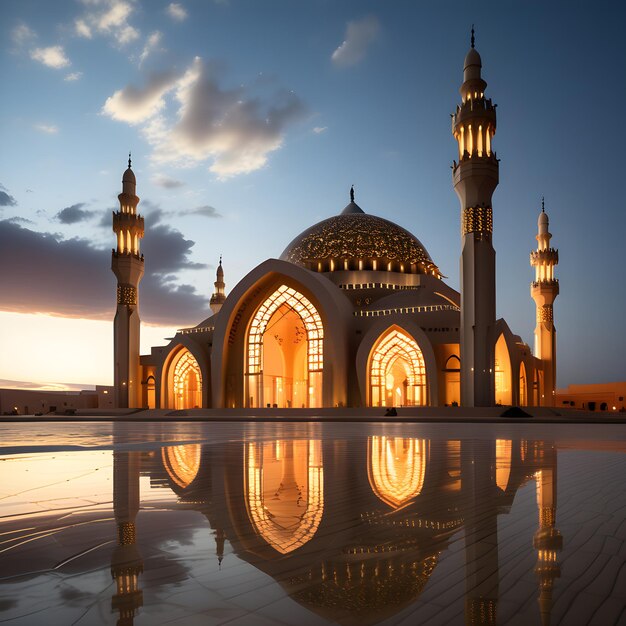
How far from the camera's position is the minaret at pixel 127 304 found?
37.3 metres

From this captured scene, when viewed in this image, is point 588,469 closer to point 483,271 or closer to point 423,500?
point 423,500

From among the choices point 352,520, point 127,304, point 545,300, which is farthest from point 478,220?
point 352,520

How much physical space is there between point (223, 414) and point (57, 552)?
96.6 feet

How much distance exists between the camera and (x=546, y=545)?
2.52 metres

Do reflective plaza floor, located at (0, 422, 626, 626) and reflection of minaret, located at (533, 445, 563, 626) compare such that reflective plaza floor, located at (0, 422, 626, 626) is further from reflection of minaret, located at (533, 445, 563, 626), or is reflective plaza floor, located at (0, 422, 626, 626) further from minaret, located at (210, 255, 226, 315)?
minaret, located at (210, 255, 226, 315)

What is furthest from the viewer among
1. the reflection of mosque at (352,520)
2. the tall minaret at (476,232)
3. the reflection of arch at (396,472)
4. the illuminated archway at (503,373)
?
the illuminated archway at (503,373)

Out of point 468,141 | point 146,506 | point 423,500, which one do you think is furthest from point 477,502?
point 468,141

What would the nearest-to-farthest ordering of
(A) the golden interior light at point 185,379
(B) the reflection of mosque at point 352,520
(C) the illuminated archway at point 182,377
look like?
1. (B) the reflection of mosque at point 352,520
2. (C) the illuminated archway at point 182,377
3. (A) the golden interior light at point 185,379

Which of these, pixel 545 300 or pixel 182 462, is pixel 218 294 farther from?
pixel 182 462

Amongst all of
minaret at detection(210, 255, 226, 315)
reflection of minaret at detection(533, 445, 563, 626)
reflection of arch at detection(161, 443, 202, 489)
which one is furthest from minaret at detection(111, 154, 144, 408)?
reflection of minaret at detection(533, 445, 563, 626)

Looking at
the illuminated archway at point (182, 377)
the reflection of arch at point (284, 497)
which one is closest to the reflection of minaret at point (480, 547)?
the reflection of arch at point (284, 497)

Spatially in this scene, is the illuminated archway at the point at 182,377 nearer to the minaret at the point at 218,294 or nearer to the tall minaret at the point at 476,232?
the minaret at the point at 218,294

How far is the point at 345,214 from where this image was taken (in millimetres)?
44406

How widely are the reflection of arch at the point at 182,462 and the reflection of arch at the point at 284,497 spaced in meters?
0.45
